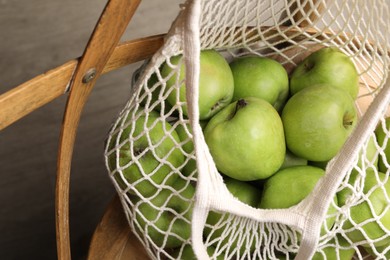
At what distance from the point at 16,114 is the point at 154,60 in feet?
0.45

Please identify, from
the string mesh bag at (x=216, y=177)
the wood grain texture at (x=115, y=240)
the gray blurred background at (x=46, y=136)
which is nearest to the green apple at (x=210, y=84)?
the string mesh bag at (x=216, y=177)

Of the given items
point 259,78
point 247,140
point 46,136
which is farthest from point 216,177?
point 46,136

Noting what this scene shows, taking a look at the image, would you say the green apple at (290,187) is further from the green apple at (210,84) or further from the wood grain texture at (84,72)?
the wood grain texture at (84,72)

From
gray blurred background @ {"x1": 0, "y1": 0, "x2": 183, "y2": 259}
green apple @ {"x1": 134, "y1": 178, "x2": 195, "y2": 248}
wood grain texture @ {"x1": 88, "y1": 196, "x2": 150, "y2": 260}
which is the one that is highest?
green apple @ {"x1": 134, "y1": 178, "x2": 195, "y2": 248}

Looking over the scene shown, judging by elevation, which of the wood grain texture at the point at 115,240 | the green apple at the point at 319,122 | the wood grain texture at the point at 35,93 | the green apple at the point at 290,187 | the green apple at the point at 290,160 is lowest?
the wood grain texture at the point at 115,240

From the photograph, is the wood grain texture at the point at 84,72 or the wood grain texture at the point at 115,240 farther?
the wood grain texture at the point at 115,240

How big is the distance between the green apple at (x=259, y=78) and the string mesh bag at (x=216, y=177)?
3cm

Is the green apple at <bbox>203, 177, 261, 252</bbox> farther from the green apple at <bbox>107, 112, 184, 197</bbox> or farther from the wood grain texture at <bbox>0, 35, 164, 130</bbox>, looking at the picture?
the wood grain texture at <bbox>0, 35, 164, 130</bbox>

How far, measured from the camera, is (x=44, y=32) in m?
1.05

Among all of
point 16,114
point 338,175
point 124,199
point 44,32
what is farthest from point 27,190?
point 338,175

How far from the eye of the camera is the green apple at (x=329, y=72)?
61 centimetres

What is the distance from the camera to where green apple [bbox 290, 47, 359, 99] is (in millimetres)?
607

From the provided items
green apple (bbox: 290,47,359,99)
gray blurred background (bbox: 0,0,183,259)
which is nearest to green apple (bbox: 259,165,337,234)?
green apple (bbox: 290,47,359,99)

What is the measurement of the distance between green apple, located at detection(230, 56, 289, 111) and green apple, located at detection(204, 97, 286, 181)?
5 centimetres
